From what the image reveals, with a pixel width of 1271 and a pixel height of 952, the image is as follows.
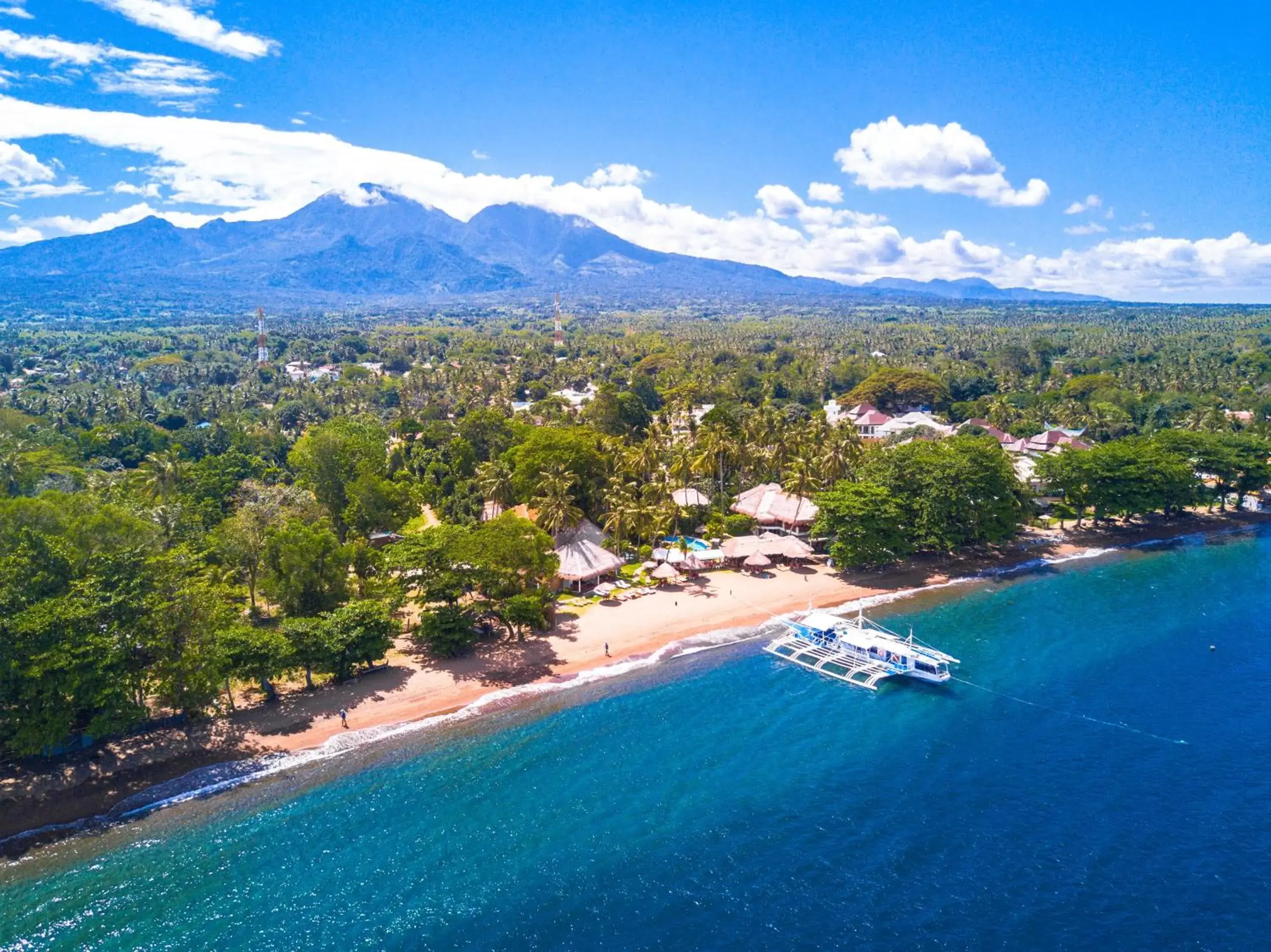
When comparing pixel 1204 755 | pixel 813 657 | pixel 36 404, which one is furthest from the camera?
pixel 36 404

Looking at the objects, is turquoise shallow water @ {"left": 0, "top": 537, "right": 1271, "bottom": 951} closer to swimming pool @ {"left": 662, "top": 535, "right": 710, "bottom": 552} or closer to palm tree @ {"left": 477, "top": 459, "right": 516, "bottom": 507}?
swimming pool @ {"left": 662, "top": 535, "right": 710, "bottom": 552}

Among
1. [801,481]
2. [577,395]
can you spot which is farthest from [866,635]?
[577,395]

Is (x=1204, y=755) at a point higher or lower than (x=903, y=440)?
lower

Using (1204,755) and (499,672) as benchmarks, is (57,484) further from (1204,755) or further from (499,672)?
(1204,755)

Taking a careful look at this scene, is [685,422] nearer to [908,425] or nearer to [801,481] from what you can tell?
[801,481]

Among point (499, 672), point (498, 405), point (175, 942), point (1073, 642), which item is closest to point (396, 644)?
point (499, 672)

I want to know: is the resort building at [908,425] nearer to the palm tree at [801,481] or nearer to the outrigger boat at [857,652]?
the palm tree at [801,481]
